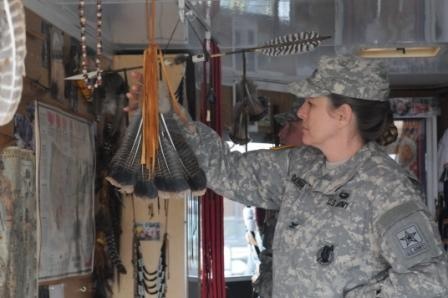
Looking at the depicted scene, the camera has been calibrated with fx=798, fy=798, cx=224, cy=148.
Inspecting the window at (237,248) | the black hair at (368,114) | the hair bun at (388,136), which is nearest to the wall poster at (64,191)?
the black hair at (368,114)

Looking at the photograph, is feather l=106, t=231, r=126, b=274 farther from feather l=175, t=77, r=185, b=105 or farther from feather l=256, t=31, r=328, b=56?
feather l=256, t=31, r=328, b=56

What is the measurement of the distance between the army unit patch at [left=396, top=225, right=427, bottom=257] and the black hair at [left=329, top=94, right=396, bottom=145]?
40 centimetres

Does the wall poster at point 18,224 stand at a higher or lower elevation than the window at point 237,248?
higher

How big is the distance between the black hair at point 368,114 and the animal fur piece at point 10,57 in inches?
51.6

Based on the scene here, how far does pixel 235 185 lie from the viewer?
9.00 feet

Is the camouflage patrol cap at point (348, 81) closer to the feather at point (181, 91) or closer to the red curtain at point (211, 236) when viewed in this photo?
the red curtain at point (211, 236)

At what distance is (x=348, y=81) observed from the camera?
2592 millimetres

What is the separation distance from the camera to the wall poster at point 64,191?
2600 millimetres

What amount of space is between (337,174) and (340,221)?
189mm

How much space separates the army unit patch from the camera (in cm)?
237

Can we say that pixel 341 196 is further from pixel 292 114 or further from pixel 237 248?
pixel 237 248

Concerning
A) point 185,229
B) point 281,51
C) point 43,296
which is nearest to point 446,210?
point 185,229

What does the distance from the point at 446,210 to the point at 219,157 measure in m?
2.68

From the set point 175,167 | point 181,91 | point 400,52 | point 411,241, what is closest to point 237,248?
point 400,52
